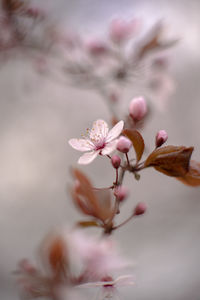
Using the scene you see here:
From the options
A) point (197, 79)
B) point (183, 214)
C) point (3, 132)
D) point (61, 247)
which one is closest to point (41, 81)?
point (3, 132)

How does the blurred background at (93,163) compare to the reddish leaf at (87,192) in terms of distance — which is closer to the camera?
the reddish leaf at (87,192)

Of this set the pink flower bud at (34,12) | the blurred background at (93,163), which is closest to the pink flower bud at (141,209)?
the pink flower bud at (34,12)

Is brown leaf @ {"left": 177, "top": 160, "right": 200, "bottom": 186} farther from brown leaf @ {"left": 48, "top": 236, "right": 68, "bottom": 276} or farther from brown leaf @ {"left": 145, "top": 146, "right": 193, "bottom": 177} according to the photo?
brown leaf @ {"left": 48, "top": 236, "right": 68, "bottom": 276}

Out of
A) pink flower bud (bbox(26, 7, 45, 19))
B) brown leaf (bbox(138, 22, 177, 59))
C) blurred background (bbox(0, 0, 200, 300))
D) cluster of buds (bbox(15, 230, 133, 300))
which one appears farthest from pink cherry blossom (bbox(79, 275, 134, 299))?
blurred background (bbox(0, 0, 200, 300))

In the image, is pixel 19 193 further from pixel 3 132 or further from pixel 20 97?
pixel 20 97

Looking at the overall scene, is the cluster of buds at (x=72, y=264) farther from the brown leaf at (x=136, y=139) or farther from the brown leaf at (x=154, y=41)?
the brown leaf at (x=154, y=41)

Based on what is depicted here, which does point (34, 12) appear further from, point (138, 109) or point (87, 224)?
point (87, 224)
